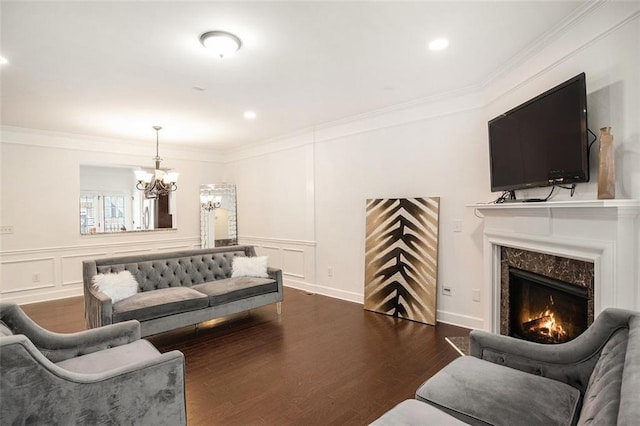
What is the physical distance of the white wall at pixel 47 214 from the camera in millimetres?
4973

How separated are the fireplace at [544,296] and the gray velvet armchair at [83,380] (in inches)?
104

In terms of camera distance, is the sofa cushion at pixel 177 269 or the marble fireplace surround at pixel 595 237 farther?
the sofa cushion at pixel 177 269

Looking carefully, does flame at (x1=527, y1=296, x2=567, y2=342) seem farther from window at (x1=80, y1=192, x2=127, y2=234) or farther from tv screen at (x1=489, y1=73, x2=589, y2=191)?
window at (x1=80, y1=192, x2=127, y2=234)

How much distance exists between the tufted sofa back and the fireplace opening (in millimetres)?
3512

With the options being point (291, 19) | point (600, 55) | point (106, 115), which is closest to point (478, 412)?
point (600, 55)

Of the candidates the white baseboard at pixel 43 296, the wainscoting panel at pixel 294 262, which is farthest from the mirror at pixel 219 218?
the white baseboard at pixel 43 296

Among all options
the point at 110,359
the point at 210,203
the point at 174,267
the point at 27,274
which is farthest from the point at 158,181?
the point at 110,359

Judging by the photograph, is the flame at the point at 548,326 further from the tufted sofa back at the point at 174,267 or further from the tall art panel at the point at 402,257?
the tufted sofa back at the point at 174,267

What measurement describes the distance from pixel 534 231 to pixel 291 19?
2457 millimetres

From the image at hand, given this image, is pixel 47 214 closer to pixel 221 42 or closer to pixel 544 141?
pixel 221 42

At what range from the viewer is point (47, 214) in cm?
530

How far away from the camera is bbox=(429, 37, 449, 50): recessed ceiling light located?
264 cm

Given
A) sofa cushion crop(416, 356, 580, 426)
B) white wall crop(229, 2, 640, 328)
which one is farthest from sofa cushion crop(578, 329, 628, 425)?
white wall crop(229, 2, 640, 328)

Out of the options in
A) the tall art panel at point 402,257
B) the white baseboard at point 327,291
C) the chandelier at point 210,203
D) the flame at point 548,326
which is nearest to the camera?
the flame at point 548,326
